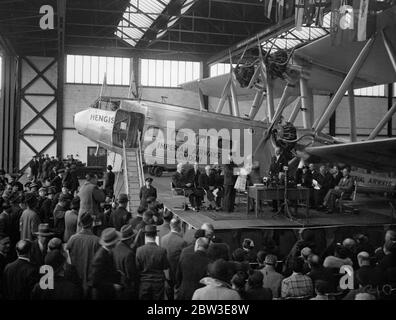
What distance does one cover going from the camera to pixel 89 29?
→ 106 ft

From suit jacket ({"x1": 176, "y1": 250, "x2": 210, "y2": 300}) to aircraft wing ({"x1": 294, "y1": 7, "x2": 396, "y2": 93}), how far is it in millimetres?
10330

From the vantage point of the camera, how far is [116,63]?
35.9m

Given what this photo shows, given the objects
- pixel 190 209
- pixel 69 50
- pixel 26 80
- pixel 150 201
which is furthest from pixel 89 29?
pixel 150 201

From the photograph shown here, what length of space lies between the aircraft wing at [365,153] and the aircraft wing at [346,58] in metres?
3.93

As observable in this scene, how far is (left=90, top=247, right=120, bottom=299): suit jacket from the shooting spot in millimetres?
4887

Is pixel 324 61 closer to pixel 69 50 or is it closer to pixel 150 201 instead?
pixel 150 201

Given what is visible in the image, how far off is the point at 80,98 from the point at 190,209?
24959 millimetres

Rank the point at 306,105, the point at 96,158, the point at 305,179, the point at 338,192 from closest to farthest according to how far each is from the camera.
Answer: the point at 305,179, the point at 338,192, the point at 306,105, the point at 96,158

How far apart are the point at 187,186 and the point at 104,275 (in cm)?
797

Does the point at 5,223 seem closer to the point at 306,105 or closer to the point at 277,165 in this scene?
the point at 277,165

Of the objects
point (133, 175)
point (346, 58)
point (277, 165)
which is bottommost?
point (133, 175)

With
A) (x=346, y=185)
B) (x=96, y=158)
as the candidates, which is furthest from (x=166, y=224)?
(x=96, y=158)

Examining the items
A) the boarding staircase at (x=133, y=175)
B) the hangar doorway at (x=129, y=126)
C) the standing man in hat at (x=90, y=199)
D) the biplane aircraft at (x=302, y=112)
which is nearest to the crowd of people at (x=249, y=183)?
the biplane aircraft at (x=302, y=112)

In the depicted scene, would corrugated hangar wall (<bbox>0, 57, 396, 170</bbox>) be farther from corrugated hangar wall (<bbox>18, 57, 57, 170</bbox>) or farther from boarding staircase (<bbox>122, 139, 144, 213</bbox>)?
boarding staircase (<bbox>122, 139, 144, 213</bbox>)
